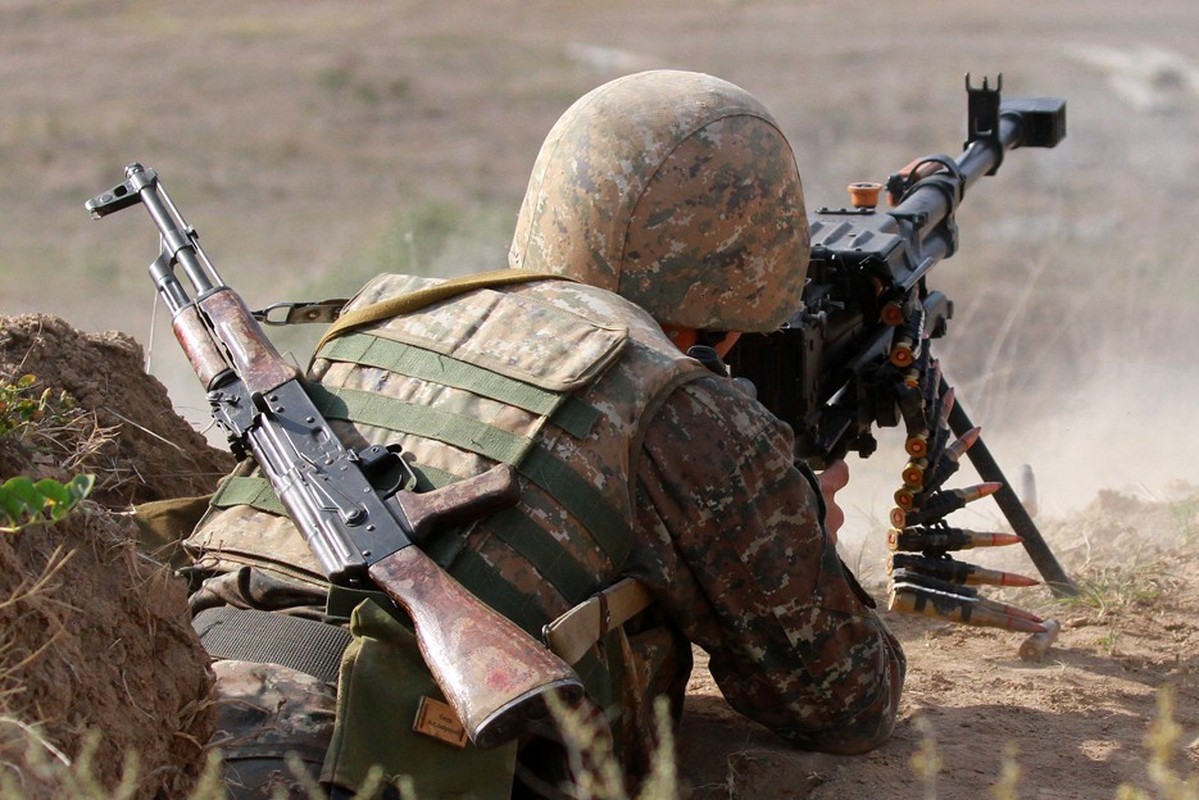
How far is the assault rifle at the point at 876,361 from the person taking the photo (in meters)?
4.52

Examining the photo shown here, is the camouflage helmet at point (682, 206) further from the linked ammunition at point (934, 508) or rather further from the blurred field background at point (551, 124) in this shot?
the blurred field background at point (551, 124)

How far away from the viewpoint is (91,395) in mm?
4445

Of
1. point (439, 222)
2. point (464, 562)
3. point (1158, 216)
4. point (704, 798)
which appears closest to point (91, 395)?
point (464, 562)

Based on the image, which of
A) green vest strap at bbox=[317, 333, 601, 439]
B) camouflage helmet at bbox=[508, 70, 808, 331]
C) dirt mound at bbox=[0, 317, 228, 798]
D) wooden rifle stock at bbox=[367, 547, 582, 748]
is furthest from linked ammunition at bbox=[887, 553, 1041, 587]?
dirt mound at bbox=[0, 317, 228, 798]

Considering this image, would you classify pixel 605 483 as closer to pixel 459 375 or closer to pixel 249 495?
pixel 459 375

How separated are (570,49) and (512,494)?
17.3m

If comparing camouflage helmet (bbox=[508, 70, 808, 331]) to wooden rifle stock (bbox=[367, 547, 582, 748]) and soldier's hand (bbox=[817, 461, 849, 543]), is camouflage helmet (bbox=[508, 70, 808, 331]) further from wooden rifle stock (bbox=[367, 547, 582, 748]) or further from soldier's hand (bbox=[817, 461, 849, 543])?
wooden rifle stock (bbox=[367, 547, 582, 748])

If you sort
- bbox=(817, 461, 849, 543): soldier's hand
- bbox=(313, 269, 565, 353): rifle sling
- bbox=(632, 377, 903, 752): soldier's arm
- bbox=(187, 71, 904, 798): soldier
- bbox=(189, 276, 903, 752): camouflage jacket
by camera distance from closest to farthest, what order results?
1. bbox=(187, 71, 904, 798): soldier
2. bbox=(189, 276, 903, 752): camouflage jacket
3. bbox=(632, 377, 903, 752): soldier's arm
4. bbox=(313, 269, 565, 353): rifle sling
5. bbox=(817, 461, 849, 543): soldier's hand

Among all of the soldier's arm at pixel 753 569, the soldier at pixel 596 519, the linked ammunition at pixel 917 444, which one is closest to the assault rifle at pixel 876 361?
the linked ammunition at pixel 917 444

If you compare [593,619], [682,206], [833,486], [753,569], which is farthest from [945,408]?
[593,619]

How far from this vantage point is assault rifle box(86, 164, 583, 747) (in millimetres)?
2857

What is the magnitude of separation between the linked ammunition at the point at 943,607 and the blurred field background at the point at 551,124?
1789 millimetres

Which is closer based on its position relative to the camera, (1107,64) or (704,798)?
(704,798)

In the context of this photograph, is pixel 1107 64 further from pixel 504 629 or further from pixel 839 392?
pixel 504 629
